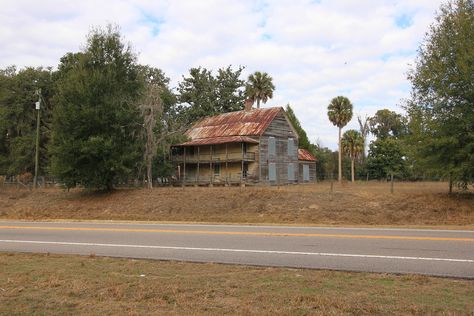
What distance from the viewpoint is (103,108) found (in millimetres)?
31734

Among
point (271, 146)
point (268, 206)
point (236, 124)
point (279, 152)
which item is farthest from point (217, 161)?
point (268, 206)

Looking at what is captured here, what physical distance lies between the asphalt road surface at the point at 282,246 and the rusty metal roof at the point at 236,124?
2906 cm

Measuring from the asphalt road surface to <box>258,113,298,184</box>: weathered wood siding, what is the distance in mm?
28210

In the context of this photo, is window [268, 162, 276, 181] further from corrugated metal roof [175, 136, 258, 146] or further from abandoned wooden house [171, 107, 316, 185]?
corrugated metal roof [175, 136, 258, 146]

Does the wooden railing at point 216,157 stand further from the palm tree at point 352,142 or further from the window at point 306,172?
the palm tree at point 352,142

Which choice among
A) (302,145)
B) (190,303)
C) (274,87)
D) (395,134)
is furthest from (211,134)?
(395,134)

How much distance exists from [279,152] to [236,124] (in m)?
5.12

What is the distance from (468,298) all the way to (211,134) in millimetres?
41335

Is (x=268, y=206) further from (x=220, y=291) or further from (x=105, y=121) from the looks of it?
(x=220, y=291)

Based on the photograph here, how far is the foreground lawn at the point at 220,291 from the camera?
5719mm

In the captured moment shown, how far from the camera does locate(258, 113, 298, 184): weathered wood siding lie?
144 feet

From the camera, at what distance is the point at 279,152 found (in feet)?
151

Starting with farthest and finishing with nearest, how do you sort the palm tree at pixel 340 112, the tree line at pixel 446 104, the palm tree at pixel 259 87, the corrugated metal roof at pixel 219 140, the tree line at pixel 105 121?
the palm tree at pixel 259 87 → the palm tree at pixel 340 112 → the corrugated metal roof at pixel 219 140 → the tree line at pixel 105 121 → the tree line at pixel 446 104

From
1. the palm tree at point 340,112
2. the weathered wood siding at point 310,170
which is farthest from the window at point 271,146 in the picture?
the palm tree at point 340,112
